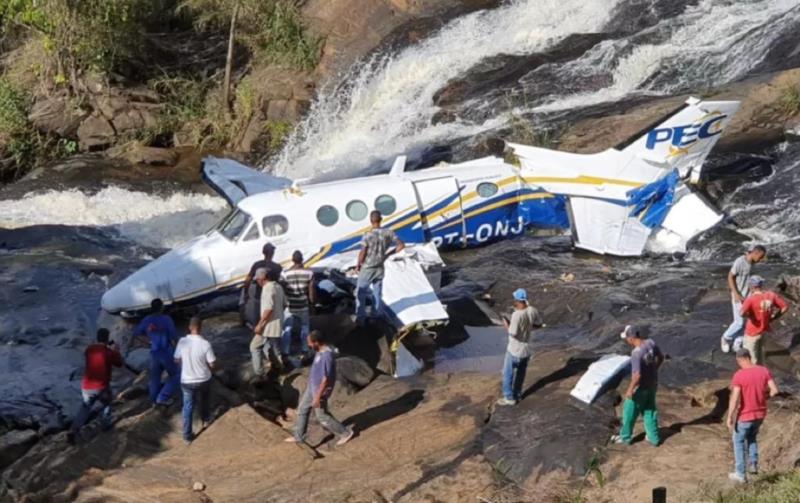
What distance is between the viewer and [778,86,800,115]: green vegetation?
Answer: 23.9 metres

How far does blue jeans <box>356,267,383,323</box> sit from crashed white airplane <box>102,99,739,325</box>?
3.87 ft

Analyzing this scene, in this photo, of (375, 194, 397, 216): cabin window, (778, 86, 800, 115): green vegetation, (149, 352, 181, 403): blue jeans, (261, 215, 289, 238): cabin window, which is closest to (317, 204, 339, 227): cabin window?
(261, 215, 289, 238): cabin window

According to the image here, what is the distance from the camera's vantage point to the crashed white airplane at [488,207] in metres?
17.9

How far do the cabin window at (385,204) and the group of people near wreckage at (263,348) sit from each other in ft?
6.79

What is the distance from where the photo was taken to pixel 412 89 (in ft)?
95.6

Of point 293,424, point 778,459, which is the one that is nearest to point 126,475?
point 293,424

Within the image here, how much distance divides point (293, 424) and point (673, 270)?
7.95 meters

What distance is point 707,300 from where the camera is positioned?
16891 millimetres

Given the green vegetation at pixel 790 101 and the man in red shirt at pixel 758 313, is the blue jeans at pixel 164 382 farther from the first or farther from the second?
the green vegetation at pixel 790 101

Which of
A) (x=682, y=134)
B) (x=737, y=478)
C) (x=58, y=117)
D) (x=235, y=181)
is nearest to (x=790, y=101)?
(x=682, y=134)

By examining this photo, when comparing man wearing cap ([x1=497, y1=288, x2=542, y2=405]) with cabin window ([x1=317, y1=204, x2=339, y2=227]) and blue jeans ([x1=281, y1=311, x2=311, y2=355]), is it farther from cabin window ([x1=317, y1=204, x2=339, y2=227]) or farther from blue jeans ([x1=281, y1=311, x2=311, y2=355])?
cabin window ([x1=317, y1=204, x2=339, y2=227])

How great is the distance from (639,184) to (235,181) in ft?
26.2

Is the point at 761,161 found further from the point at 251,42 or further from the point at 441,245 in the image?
the point at 251,42

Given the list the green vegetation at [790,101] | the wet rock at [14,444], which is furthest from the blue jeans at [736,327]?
the green vegetation at [790,101]
